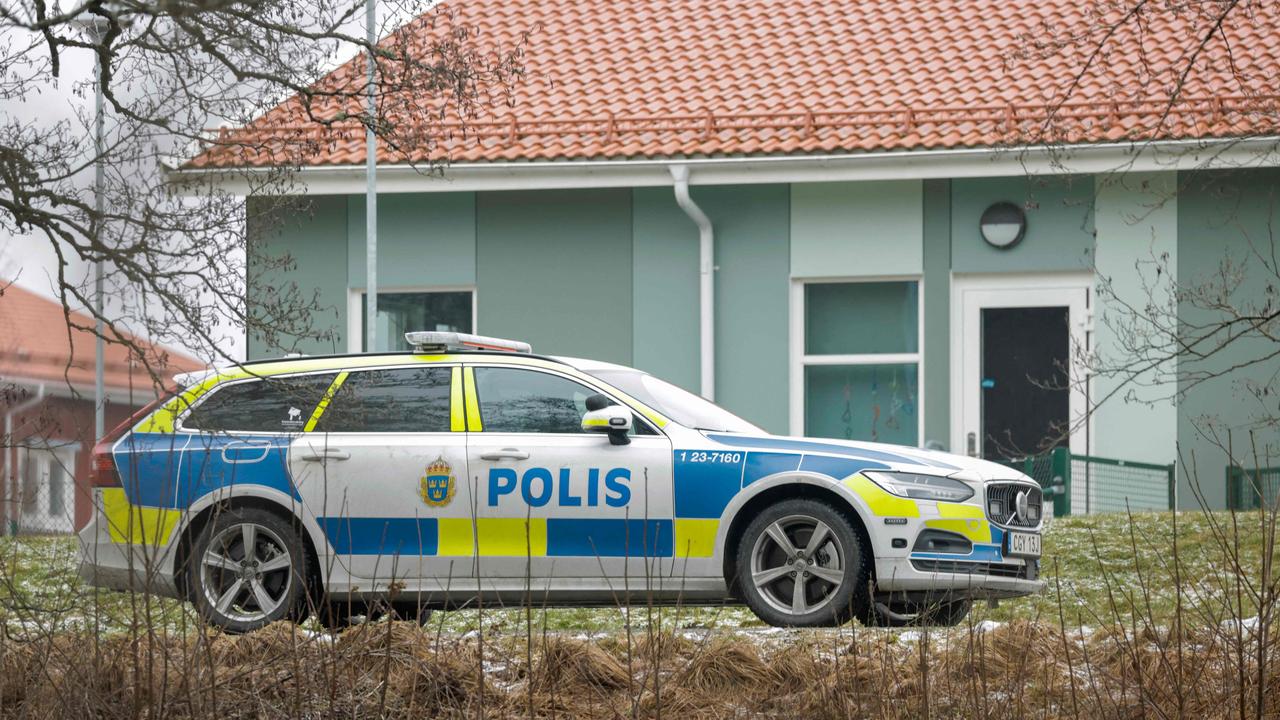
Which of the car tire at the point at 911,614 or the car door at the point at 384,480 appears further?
the car tire at the point at 911,614

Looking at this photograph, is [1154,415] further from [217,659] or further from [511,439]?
[217,659]

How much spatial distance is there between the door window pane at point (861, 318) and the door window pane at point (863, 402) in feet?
0.67

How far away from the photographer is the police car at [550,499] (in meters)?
9.09

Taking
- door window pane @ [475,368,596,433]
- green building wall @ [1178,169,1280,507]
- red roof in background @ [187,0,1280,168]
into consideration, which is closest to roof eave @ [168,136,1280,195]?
red roof in background @ [187,0,1280,168]

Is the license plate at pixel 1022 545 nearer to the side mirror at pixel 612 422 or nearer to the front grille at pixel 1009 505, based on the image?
the front grille at pixel 1009 505

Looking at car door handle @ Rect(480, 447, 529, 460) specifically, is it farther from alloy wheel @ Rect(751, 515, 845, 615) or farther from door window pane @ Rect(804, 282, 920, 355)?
door window pane @ Rect(804, 282, 920, 355)

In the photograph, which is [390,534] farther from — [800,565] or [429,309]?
[429,309]

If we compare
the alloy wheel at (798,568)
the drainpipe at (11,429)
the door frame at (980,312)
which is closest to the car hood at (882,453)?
the alloy wheel at (798,568)

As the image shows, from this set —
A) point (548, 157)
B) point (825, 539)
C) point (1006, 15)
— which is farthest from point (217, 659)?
point (1006, 15)

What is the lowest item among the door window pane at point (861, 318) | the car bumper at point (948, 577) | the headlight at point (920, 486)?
the car bumper at point (948, 577)

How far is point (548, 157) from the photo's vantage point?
1711 cm

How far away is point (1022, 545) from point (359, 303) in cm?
1030

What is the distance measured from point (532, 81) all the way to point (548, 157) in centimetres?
258

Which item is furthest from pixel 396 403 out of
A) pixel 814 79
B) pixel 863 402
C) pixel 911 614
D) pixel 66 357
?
pixel 814 79
